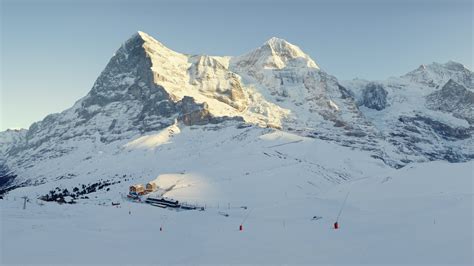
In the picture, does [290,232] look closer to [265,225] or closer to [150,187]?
[265,225]

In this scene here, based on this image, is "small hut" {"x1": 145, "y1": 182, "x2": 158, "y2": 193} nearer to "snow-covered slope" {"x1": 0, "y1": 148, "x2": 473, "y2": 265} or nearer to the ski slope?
the ski slope

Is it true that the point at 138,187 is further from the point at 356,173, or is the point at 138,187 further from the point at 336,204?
the point at 356,173

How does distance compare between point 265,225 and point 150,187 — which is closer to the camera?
point 265,225

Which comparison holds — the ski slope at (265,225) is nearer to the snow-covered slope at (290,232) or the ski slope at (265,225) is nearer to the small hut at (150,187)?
the snow-covered slope at (290,232)

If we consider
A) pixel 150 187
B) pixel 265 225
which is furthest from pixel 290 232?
pixel 150 187

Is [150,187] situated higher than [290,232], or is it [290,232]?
[150,187]

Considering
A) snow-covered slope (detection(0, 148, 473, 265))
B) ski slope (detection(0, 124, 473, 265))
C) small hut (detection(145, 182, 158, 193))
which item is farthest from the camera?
small hut (detection(145, 182, 158, 193))

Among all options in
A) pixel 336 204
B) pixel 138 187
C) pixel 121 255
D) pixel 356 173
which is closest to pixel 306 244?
pixel 121 255

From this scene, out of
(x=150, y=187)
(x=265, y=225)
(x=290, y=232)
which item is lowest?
(x=265, y=225)

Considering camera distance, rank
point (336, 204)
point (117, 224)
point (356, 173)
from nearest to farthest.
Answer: point (117, 224) < point (336, 204) < point (356, 173)

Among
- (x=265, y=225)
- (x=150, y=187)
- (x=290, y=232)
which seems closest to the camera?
(x=290, y=232)

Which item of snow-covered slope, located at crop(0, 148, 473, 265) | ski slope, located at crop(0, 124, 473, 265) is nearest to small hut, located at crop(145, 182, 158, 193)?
ski slope, located at crop(0, 124, 473, 265)
